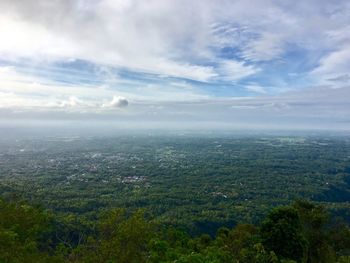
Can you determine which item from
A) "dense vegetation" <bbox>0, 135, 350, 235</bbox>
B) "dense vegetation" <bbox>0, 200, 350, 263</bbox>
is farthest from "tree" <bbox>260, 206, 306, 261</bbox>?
"dense vegetation" <bbox>0, 135, 350, 235</bbox>

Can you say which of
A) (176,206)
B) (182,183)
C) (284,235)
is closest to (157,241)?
(284,235)

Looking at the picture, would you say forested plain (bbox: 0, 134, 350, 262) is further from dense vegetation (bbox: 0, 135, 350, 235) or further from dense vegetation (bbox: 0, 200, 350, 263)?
dense vegetation (bbox: 0, 135, 350, 235)

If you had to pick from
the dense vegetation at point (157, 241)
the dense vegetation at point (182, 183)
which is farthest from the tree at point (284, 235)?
the dense vegetation at point (182, 183)

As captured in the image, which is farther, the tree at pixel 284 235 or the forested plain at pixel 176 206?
the tree at pixel 284 235

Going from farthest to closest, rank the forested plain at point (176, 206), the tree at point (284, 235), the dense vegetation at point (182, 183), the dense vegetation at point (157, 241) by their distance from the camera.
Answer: the dense vegetation at point (182, 183) → the tree at point (284, 235) → the forested plain at point (176, 206) → the dense vegetation at point (157, 241)

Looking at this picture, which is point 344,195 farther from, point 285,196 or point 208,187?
point 208,187

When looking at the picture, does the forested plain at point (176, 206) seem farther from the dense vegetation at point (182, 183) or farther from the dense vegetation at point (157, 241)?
the dense vegetation at point (182, 183)

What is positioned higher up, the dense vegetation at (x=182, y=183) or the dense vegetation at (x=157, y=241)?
the dense vegetation at (x=157, y=241)
